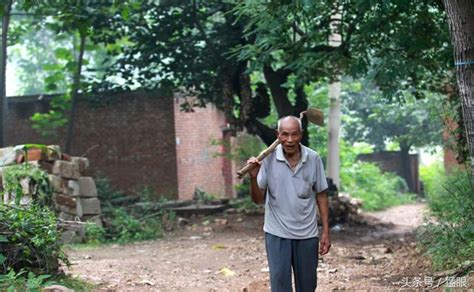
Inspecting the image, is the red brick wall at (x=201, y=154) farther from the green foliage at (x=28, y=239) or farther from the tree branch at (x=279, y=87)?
the green foliage at (x=28, y=239)

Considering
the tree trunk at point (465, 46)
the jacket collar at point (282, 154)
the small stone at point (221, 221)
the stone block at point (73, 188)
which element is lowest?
the small stone at point (221, 221)

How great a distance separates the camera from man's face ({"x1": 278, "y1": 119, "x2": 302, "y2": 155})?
4586mm

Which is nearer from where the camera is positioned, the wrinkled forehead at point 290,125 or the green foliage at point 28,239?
the wrinkled forehead at point 290,125

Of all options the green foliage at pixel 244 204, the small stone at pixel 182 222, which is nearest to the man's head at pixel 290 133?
the small stone at pixel 182 222

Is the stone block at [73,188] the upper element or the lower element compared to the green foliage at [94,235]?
upper

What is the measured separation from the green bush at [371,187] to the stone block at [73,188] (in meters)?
12.1

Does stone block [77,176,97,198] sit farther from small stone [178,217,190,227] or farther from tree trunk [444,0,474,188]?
tree trunk [444,0,474,188]

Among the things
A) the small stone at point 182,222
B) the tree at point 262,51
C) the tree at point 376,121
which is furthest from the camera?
the tree at point 376,121

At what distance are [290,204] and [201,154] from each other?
584 inches

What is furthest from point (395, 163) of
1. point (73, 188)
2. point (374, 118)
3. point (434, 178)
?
point (73, 188)

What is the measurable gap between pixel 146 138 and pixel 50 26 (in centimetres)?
444

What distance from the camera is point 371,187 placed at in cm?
2452

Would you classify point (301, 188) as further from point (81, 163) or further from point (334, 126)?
point (334, 126)

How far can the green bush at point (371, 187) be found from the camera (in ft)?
→ 75.8
